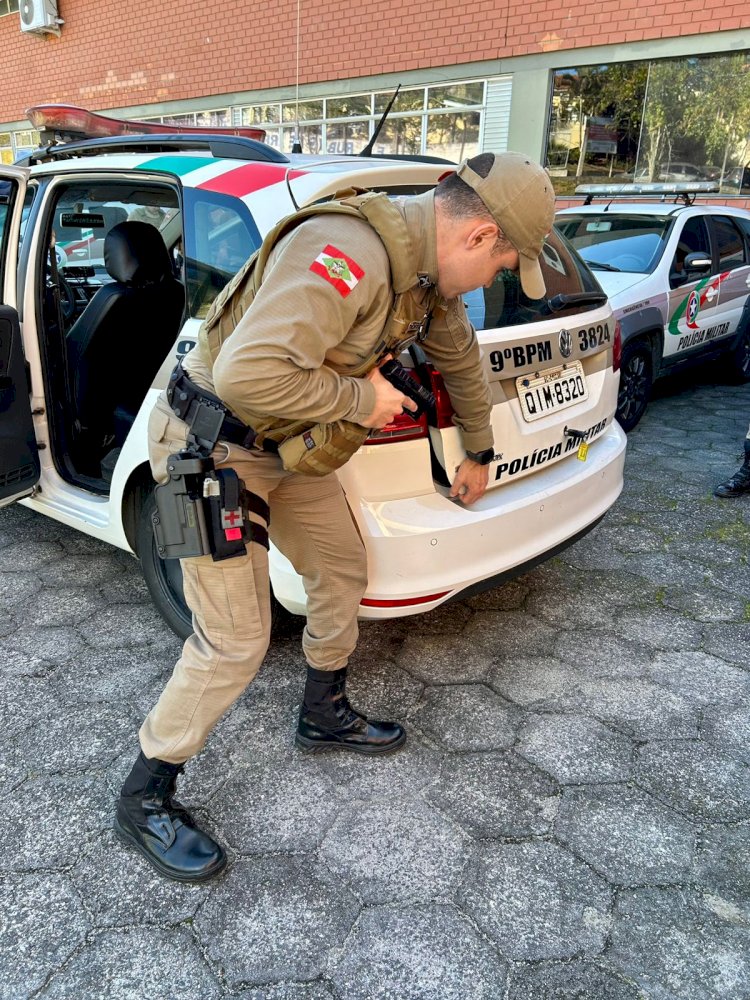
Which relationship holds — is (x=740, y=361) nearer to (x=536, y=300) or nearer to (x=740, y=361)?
(x=740, y=361)

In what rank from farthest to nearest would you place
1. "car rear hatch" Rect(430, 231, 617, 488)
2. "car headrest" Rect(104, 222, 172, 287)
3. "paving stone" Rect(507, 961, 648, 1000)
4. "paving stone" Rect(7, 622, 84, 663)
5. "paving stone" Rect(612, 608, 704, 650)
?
"car headrest" Rect(104, 222, 172, 287)
"paving stone" Rect(612, 608, 704, 650)
"paving stone" Rect(7, 622, 84, 663)
"car rear hatch" Rect(430, 231, 617, 488)
"paving stone" Rect(507, 961, 648, 1000)

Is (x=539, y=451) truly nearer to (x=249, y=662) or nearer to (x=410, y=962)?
(x=249, y=662)

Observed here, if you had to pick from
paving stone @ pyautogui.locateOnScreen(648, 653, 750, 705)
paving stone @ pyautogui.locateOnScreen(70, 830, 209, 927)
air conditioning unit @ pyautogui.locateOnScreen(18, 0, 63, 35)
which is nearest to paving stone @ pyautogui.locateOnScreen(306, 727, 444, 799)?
paving stone @ pyautogui.locateOnScreen(70, 830, 209, 927)

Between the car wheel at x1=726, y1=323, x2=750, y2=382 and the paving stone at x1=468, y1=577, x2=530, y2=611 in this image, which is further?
the car wheel at x1=726, y1=323, x2=750, y2=382

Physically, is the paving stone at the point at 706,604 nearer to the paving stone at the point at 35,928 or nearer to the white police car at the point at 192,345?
the white police car at the point at 192,345

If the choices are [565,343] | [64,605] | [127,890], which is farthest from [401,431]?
[64,605]

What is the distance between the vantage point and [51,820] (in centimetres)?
198

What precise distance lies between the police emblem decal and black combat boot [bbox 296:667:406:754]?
4.26 feet

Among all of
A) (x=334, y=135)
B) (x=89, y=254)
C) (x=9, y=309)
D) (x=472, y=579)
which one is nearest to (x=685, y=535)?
(x=472, y=579)

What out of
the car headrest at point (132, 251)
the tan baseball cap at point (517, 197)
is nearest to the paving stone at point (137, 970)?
the tan baseball cap at point (517, 197)

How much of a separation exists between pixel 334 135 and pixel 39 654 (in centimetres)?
1244

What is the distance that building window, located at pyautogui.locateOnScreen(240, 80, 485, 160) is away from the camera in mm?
11547

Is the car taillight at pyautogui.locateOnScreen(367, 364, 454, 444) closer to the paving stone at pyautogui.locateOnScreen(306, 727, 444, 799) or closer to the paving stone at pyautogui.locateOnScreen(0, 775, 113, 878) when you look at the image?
the paving stone at pyautogui.locateOnScreen(306, 727, 444, 799)

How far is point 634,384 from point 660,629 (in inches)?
113
